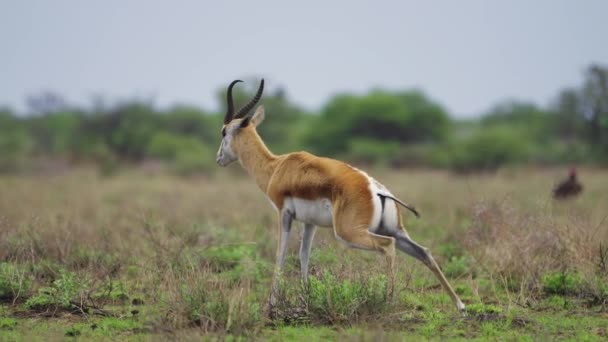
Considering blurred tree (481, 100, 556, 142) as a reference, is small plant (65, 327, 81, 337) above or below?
below

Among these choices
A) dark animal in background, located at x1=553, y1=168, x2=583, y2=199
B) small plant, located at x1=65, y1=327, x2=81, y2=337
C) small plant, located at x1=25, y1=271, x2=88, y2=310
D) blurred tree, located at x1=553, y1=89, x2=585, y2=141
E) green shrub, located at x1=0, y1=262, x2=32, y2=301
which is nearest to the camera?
small plant, located at x1=65, y1=327, x2=81, y2=337

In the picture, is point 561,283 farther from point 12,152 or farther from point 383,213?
point 12,152

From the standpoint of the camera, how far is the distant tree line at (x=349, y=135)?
110 ft

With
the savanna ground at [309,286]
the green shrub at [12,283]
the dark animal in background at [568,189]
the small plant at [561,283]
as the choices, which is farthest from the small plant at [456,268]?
the dark animal in background at [568,189]

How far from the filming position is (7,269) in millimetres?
7648

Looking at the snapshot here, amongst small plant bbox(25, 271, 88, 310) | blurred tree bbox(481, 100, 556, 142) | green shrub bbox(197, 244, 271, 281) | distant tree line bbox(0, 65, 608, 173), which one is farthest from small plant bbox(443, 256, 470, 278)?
blurred tree bbox(481, 100, 556, 142)

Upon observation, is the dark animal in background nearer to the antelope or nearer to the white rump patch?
the antelope

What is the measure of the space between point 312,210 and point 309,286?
2.87ft

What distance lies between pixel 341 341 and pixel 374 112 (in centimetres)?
3989

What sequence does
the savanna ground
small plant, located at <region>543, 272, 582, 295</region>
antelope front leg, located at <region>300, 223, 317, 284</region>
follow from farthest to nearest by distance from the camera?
small plant, located at <region>543, 272, 582, 295</region>
antelope front leg, located at <region>300, 223, 317, 284</region>
the savanna ground

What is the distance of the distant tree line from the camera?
3356cm

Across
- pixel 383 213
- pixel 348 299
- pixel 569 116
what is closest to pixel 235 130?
pixel 383 213

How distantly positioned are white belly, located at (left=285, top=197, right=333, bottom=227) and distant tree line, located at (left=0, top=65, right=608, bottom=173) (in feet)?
74.3

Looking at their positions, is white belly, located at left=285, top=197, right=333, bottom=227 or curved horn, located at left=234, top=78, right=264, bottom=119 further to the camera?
curved horn, located at left=234, top=78, right=264, bottom=119
